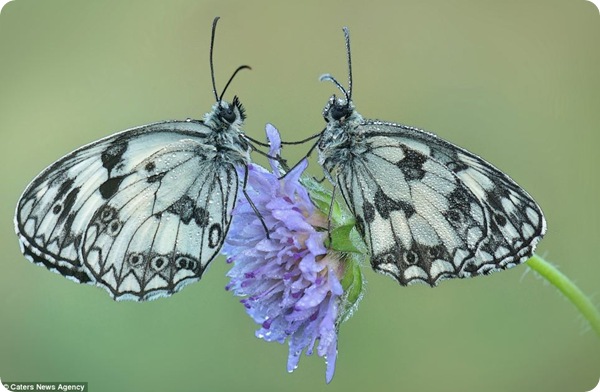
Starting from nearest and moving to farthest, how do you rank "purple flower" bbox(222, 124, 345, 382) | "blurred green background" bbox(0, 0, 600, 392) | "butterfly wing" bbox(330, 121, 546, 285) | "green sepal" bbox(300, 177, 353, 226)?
"butterfly wing" bbox(330, 121, 546, 285) < "purple flower" bbox(222, 124, 345, 382) < "green sepal" bbox(300, 177, 353, 226) < "blurred green background" bbox(0, 0, 600, 392)

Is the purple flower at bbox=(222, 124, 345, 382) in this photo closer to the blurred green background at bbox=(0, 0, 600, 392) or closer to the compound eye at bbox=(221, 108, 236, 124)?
the compound eye at bbox=(221, 108, 236, 124)

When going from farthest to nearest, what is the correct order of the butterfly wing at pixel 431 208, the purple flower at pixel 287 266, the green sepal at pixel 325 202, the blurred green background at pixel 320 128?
the blurred green background at pixel 320 128
the green sepal at pixel 325 202
the purple flower at pixel 287 266
the butterfly wing at pixel 431 208

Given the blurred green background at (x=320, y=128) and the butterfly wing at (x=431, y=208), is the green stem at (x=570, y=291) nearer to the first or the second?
the butterfly wing at (x=431, y=208)

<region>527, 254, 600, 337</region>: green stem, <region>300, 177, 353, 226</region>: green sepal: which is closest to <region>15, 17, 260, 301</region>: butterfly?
<region>300, 177, 353, 226</region>: green sepal

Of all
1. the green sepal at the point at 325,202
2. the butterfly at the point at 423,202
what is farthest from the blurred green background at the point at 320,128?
the butterfly at the point at 423,202

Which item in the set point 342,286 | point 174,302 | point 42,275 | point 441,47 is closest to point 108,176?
point 342,286

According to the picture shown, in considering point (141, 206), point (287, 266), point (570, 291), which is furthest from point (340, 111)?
point (570, 291)
